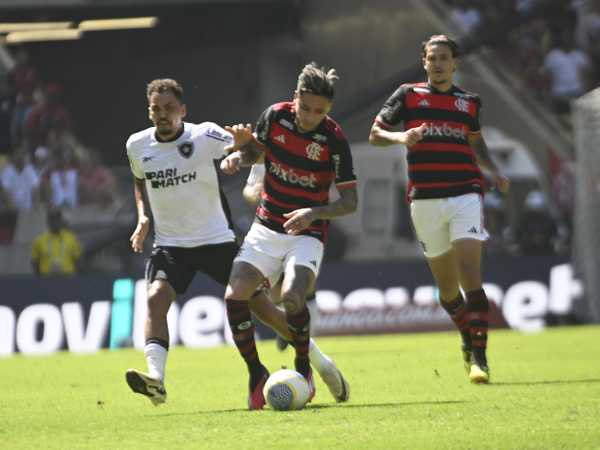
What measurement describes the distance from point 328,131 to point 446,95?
5.92 ft

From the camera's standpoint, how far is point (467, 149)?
10.8m

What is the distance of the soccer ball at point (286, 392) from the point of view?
28.6ft


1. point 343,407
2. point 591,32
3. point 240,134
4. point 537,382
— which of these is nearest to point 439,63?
point 240,134

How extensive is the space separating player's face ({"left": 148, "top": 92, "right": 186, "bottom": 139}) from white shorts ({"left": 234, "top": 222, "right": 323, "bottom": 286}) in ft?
3.06

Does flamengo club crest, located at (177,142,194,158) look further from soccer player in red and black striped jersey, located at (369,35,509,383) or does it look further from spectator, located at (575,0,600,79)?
spectator, located at (575,0,600,79)

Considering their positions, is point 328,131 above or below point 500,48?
below

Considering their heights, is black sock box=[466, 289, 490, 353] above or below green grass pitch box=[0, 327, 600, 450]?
above

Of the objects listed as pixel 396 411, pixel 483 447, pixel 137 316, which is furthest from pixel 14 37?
pixel 483 447

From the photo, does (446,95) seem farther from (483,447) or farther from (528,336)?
(528,336)

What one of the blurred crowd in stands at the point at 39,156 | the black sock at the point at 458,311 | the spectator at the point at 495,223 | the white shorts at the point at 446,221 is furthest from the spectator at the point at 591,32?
the white shorts at the point at 446,221

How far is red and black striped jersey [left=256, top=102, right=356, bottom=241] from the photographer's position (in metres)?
9.20

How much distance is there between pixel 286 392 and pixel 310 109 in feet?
5.73

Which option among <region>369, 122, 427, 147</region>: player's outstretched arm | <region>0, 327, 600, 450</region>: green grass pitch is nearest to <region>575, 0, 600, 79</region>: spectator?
<region>0, 327, 600, 450</region>: green grass pitch

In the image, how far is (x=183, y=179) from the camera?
9.73 metres
